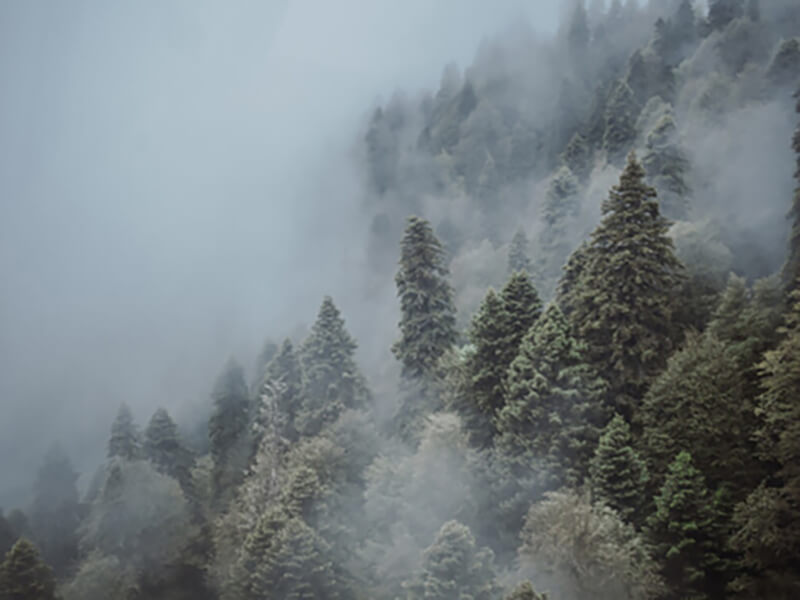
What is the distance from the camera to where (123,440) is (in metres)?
69.2

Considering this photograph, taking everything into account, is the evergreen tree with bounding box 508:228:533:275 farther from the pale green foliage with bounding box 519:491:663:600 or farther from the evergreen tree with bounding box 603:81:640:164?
the pale green foliage with bounding box 519:491:663:600

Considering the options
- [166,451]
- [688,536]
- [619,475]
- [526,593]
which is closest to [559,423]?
[619,475]

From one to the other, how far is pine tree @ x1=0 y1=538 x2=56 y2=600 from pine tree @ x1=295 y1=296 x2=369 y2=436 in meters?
24.1

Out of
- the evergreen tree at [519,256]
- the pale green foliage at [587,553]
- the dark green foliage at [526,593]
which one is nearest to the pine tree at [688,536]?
the pale green foliage at [587,553]

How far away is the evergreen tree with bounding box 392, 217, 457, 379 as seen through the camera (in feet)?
151

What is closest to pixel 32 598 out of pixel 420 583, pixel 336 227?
pixel 420 583

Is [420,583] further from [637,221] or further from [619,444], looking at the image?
[637,221]

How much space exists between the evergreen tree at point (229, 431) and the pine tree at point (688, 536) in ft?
159

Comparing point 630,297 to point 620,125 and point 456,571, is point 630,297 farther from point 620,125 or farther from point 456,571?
point 620,125

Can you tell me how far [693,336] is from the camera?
30.8 m

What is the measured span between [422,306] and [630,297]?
18.8 m

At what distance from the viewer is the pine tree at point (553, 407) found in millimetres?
29734

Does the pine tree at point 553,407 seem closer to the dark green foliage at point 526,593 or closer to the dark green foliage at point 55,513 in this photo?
the dark green foliage at point 526,593


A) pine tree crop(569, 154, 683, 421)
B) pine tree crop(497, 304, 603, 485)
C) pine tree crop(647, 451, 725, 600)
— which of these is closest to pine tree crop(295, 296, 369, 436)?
pine tree crop(497, 304, 603, 485)
